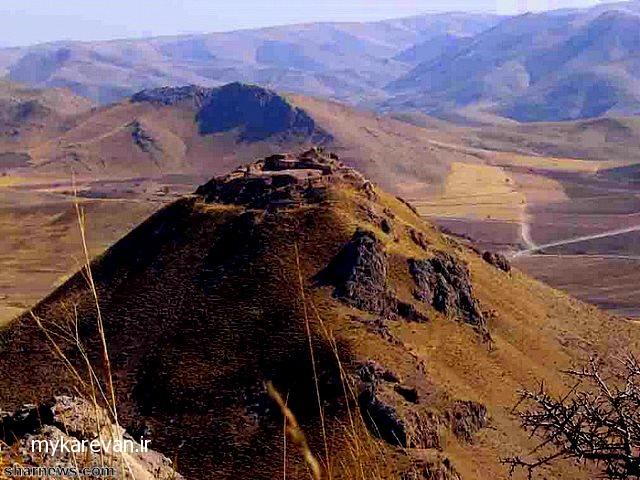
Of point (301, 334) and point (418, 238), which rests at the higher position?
point (418, 238)

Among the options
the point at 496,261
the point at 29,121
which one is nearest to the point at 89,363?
the point at 496,261

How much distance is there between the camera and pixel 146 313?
1206 inches

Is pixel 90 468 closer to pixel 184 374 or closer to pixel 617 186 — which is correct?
A: pixel 184 374

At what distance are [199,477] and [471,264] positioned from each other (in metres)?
19.9

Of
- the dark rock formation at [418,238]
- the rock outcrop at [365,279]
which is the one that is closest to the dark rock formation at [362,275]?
the rock outcrop at [365,279]

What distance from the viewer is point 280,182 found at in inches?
1425

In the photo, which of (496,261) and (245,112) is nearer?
(496,261)

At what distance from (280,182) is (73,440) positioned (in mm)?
27983

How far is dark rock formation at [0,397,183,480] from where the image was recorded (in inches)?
204

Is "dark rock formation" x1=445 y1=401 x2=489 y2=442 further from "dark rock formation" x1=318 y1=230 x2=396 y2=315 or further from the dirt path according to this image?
the dirt path

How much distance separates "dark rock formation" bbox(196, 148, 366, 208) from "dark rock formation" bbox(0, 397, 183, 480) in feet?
71.0

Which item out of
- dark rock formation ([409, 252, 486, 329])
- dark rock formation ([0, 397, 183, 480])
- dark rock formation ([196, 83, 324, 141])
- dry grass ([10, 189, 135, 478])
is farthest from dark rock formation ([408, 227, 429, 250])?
dark rock formation ([196, 83, 324, 141])

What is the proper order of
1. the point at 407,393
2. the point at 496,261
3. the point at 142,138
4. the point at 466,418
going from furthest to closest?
1. the point at 142,138
2. the point at 496,261
3. the point at 466,418
4. the point at 407,393

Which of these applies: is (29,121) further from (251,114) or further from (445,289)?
(445,289)
